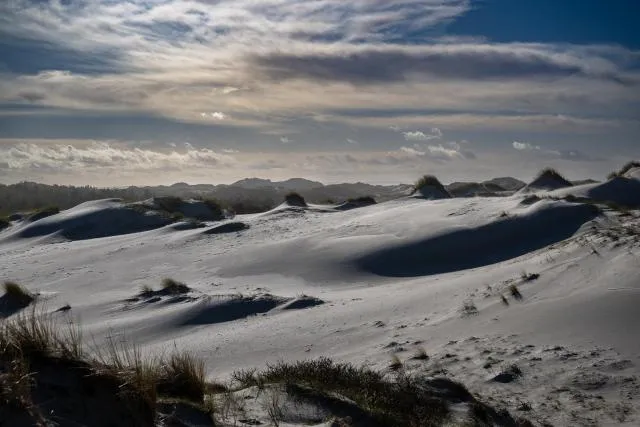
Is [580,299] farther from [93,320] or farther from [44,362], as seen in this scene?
[93,320]

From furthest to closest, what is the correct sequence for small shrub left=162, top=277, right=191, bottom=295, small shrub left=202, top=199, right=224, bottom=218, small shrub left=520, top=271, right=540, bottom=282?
small shrub left=202, top=199, right=224, bottom=218
small shrub left=162, top=277, right=191, bottom=295
small shrub left=520, top=271, right=540, bottom=282

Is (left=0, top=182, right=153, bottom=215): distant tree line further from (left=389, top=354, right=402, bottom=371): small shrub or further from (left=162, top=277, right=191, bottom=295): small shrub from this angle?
(left=389, top=354, right=402, bottom=371): small shrub

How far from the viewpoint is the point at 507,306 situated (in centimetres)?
706

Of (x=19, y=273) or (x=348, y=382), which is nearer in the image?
(x=348, y=382)

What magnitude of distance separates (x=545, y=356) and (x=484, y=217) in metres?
8.00

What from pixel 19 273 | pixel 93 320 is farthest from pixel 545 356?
pixel 19 273

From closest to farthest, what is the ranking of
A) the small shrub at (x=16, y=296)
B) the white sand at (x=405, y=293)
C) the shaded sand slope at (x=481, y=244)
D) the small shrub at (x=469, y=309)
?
the white sand at (x=405, y=293) → the small shrub at (x=469, y=309) → the small shrub at (x=16, y=296) → the shaded sand slope at (x=481, y=244)

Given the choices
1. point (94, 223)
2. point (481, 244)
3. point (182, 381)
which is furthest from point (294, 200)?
point (182, 381)

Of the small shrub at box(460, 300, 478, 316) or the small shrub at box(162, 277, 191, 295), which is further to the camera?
the small shrub at box(162, 277, 191, 295)

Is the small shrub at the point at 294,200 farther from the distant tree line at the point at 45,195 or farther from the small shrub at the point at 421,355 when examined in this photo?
the distant tree line at the point at 45,195

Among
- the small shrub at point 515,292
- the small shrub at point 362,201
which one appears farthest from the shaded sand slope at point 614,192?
the small shrub at point 515,292

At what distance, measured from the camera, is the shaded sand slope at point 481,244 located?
11.4 meters

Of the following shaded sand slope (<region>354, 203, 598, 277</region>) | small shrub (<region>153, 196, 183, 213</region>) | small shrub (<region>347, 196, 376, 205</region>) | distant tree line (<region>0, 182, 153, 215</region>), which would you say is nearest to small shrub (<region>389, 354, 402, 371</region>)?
shaded sand slope (<region>354, 203, 598, 277</region>)

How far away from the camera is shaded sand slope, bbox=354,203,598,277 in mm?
11398
